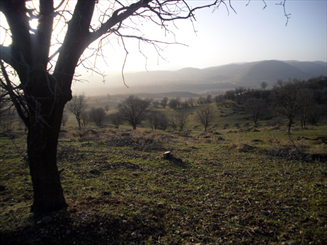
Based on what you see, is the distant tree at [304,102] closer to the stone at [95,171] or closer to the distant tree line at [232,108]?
the distant tree line at [232,108]

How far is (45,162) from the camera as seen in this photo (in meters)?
2.78

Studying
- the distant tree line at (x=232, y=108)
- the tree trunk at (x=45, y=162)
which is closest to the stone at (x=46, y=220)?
the tree trunk at (x=45, y=162)

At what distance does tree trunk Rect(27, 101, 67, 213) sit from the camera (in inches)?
107

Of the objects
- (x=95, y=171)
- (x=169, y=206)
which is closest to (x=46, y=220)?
(x=169, y=206)

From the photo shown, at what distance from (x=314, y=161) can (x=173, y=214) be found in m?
7.65

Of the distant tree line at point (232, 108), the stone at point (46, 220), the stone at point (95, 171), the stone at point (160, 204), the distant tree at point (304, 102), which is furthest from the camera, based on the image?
the distant tree line at point (232, 108)

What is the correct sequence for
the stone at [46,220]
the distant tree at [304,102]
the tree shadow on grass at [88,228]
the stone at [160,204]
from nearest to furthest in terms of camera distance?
1. the tree shadow on grass at [88,228]
2. the stone at [46,220]
3. the stone at [160,204]
4. the distant tree at [304,102]

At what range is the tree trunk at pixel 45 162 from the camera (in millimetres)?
2709

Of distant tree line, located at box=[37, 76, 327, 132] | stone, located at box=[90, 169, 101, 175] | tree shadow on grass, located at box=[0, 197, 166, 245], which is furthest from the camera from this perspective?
distant tree line, located at box=[37, 76, 327, 132]

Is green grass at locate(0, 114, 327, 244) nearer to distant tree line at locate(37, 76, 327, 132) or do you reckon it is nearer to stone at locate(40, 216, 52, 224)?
stone at locate(40, 216, 52, 224)

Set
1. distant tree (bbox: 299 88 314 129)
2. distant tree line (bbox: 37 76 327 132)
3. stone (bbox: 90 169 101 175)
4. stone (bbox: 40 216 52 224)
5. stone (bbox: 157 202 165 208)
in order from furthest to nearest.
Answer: distant tree line (bbox: 37 76 327 132)
distant tree (bbox: 299 88 314 129)
stone (bbox: 90 169 101 175)
stone (bbox: 157 202 165 208)
stone (bbox: 40 216 52 224)

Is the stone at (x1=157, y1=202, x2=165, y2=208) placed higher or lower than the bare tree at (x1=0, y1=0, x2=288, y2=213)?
lower

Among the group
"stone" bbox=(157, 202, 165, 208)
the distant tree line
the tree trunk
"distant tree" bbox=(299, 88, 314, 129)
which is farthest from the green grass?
"distant tree" bbox=(299, 88, 314, 129)

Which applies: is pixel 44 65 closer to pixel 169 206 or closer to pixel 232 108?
pixel 169 206
